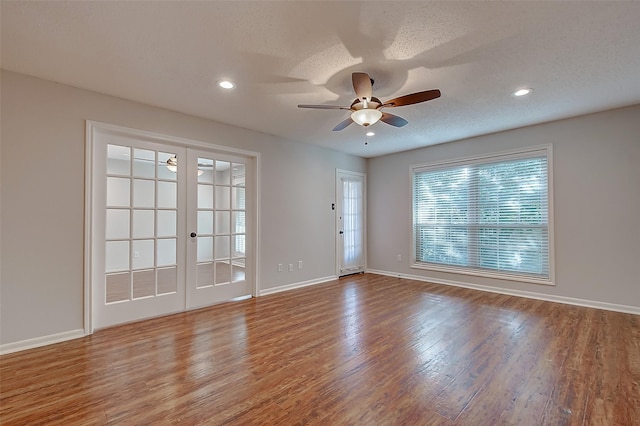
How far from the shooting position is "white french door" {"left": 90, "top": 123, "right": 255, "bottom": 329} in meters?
3.20

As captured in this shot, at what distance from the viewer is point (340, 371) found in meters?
2.25

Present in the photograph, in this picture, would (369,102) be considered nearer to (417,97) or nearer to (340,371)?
(417,97)

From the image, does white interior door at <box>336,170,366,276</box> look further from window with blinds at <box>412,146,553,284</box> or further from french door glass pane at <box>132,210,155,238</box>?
french door glass pane at <box>132,210,155,238</box>

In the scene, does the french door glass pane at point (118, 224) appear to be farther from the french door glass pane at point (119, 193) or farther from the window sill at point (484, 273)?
the window sill at point (484, 273)

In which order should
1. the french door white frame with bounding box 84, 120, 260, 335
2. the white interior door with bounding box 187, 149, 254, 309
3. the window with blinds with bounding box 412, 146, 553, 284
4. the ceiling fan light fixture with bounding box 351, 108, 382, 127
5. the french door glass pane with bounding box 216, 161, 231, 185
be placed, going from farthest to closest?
the window with blinds with bounding box 412, 146, 553, 284
the french door glass pane with bounding box 216, 161, 231, 185
the white interior door with bounding box 187, 149, 254, 309
the french door white frame with bounding box 84, 120, 260, 335
the ceiling fan light fixture with bounding box 351, 108, 382, 127

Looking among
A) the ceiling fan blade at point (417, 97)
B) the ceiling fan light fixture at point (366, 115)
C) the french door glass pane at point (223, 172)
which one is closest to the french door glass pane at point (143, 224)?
the french door glass pane at point (223, 172)

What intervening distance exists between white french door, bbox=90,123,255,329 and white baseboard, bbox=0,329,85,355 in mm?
166

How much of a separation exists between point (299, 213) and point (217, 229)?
147 cm

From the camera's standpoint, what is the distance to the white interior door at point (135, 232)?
317 centimetres

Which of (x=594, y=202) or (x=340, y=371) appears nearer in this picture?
(x=340, y=371)

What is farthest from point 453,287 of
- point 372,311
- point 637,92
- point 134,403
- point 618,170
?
point 134,403

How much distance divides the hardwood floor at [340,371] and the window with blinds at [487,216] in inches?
41.6

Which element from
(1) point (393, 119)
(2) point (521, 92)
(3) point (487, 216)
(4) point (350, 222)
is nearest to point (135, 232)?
(1) point (393, 119)

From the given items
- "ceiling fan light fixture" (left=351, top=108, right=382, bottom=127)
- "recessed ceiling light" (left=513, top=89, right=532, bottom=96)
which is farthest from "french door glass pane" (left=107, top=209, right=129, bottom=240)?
"recessed ceiling light" (left=513, top=89, right=532, bottom=96)
